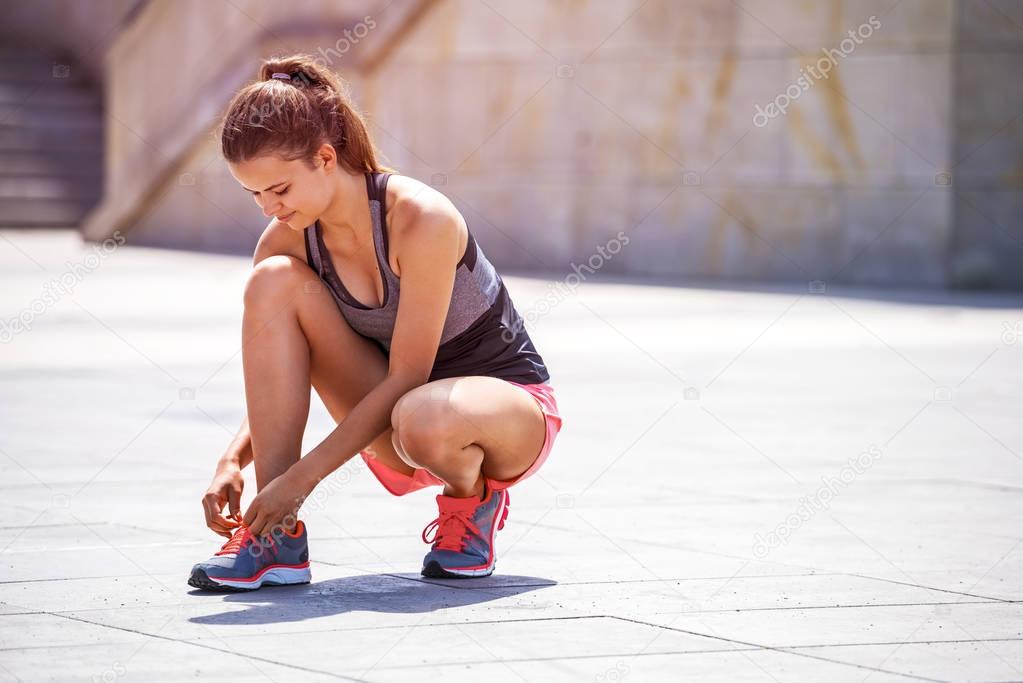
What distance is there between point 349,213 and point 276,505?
0.73 meters

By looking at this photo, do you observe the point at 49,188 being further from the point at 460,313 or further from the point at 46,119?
the point at 460,313

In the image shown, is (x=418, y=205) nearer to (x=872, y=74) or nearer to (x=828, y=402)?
(x=828, y=402)

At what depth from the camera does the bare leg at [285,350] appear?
4.11m

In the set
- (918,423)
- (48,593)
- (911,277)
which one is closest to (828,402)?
(918,423)

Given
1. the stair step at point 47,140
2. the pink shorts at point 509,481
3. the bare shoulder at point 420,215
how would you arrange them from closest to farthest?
the bare shoulder at point 420,215, the pink shorts at point 509,481, the stair step at point 47,140

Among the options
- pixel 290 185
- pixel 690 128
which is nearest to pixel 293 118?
pixel 290 185

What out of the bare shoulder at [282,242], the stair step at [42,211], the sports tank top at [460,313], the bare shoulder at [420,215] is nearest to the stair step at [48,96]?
the stair step at [42,211]

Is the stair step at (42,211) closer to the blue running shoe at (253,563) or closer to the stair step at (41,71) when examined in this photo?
the stair step at (41,71)

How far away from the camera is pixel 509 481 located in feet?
14.1

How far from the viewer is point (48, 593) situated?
391 centimetres

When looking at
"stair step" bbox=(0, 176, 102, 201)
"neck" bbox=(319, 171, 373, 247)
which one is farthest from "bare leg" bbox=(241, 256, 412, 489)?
"stair step" bbox=(0, 176, 102, 201)

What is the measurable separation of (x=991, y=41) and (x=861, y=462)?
935 cm

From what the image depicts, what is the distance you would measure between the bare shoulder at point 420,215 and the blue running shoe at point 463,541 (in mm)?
629

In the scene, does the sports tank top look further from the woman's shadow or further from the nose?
the woman's shadow
